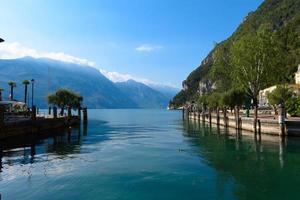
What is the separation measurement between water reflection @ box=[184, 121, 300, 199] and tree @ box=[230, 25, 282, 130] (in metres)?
21.3

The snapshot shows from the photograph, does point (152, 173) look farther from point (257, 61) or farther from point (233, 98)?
point (233, 98)

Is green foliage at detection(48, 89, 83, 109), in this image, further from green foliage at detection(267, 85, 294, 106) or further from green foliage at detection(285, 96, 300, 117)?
green foliage at detection(285, 96, 300, 117)

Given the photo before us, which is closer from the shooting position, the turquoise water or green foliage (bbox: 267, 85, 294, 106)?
the turquoise water

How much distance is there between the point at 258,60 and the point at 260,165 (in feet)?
130

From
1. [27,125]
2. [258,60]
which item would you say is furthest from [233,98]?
[27,125]

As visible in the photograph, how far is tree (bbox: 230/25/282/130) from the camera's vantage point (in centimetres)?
6450

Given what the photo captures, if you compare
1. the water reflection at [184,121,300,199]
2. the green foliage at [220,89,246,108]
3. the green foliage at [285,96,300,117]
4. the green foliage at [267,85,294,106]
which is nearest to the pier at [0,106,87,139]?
the water reflection at [184,121,300,199]

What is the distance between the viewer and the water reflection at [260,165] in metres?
21.0

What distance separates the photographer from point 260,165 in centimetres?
2911

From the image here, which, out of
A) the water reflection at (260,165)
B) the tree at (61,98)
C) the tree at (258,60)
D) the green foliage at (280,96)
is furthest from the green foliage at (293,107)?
the tree at (61,98)

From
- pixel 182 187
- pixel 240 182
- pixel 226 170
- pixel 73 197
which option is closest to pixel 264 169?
pixel 226 170

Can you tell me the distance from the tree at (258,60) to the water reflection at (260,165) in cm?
2130

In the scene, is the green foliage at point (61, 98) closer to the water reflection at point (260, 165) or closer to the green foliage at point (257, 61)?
the green foliage at point (257, 61)

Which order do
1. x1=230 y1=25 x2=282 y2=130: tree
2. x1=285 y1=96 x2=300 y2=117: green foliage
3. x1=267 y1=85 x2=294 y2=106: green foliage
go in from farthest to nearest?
x1=267 y1=85 x2=294 y2=106: green foliage → x1=285 y1=96 x2=300 y2=117: green foliage → x1=230 y1=25 x2=282 y2=130: tree
